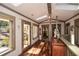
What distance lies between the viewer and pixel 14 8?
2139mm

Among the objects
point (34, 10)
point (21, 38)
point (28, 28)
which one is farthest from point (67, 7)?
point (21, 38)

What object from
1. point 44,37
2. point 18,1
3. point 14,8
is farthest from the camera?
point 44,37

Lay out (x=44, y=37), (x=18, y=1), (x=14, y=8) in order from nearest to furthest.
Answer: (x=18, y=1)
(x=14, y=8)
(x=44, y=37)

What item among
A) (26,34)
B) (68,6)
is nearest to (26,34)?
(26,34)

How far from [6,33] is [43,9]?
0.70 meters

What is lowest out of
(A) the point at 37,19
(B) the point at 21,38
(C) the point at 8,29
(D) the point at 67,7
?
(B) the point at 21,38

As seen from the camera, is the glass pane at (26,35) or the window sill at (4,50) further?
the glass pane at (26,35)

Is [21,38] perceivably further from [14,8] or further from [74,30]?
[74,30]

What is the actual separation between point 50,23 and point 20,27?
48 centimetres

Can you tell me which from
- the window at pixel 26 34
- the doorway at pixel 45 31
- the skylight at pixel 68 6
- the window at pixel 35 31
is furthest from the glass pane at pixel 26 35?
the skylight at pixel 68 6

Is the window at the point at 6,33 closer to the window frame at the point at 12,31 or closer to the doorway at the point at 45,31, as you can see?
the window frame at the point at 12,31

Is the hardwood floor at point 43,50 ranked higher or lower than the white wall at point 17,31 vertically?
lower

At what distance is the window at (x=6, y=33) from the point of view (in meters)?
1.97

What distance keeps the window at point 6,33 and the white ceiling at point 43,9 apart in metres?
0.20
